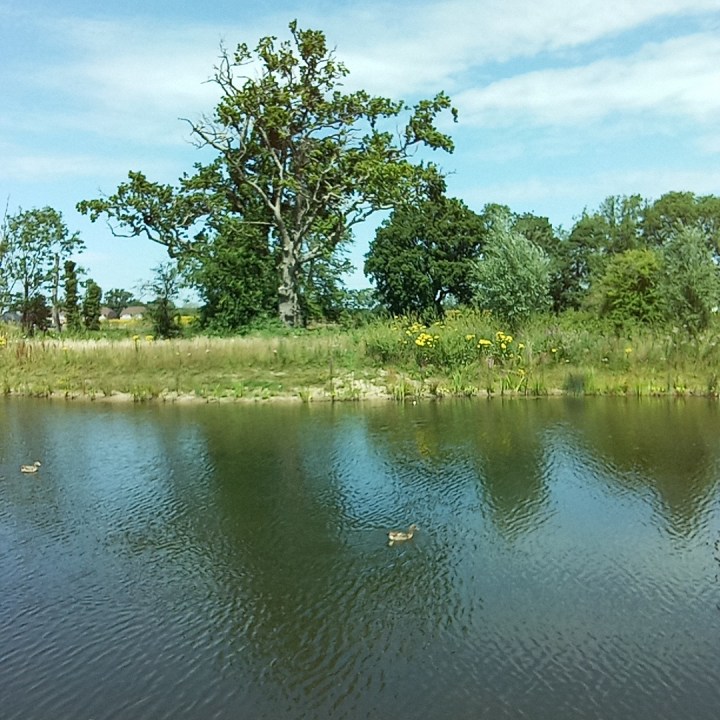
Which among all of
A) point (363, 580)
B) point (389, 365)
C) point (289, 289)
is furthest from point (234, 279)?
point (363, 580)

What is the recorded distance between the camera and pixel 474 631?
20.8ft

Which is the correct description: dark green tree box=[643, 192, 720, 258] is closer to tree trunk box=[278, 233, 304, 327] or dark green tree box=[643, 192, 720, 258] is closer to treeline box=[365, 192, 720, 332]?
treeline box=[365, 192, 720, 332]

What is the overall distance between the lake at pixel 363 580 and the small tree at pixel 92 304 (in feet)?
125

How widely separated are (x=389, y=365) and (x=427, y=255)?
21.3 meters

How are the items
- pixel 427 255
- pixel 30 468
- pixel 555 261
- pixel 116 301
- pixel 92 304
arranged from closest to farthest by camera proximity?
pixel 30 468, pixel 427 255, pixel 555 261, pixel 92 304, pixel 116 301

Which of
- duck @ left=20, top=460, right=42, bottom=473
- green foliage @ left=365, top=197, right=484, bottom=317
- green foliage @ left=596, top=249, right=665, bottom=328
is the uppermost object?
green foliage @ left=365, top=197, right=484, bottom=317

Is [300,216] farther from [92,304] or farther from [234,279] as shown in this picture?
[92,304]

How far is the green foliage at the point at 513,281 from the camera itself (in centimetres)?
2658

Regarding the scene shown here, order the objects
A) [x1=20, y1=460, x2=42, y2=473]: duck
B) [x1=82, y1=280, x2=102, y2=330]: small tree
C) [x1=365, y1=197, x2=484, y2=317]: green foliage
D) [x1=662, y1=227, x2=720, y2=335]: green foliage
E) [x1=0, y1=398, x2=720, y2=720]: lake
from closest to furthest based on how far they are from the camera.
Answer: [x1=0, y1=398, x2=720, y2=720]: lake, [x1=20, y1=460, x2=42, y2=473]: duck, [x1=662, y1=227, x2=720, y2=335]: green foliage, [x1=365, y1=197, x2=484, y2=317]: green foliage, [x1=82, y1=280, x2=102, y2=330]: small tree

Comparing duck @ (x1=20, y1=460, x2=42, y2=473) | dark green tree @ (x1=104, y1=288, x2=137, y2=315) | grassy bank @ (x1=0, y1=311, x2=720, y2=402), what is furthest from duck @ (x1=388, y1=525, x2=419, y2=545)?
dark green tree @ (x1=104, y1=288, x2=137, y2=315)

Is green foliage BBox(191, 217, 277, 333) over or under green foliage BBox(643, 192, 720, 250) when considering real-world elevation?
under

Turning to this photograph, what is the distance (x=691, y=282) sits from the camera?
2303 cm

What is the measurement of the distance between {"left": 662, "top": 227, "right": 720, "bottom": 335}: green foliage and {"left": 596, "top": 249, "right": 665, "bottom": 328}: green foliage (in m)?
2.26

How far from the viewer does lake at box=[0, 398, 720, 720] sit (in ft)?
18.0
